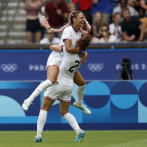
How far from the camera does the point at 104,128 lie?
10.5m

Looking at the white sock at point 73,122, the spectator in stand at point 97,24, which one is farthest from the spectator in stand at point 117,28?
the white sock at point 73,122

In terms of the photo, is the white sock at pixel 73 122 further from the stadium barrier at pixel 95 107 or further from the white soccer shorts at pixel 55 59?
the stadium barrier at pixel 95 107

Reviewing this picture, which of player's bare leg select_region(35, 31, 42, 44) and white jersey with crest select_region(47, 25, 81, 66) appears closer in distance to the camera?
white jersey with crest select_region(47, 25, 81, 66)

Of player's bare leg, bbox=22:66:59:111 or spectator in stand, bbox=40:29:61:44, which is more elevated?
player's bare leg, bbox=22:66:59:111

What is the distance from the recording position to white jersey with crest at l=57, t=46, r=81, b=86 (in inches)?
315

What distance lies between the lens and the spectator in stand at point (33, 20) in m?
15.3

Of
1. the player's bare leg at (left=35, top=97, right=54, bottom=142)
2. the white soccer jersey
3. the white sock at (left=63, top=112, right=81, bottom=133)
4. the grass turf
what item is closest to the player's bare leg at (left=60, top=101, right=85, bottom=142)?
the white sock at (left=63, top=112, right=81, bottom=133)

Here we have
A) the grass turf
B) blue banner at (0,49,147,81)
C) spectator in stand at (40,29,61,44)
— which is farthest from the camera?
spectator in stand at (40,29,61,44)

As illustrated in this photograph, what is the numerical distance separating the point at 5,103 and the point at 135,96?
9.37 feet

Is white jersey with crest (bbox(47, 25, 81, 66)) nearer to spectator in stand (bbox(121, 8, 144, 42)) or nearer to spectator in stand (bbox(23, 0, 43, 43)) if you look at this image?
spectator in stand (bbox(121, 8, 144, 42))

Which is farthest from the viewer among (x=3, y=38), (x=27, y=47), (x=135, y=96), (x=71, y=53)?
(x=3, y=38)

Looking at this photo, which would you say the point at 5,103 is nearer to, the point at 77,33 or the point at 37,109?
the point at 37,109

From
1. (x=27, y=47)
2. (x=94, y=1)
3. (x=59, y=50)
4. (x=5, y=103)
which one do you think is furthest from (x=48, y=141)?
(x=94, y=1)

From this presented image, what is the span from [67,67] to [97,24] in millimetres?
7213
